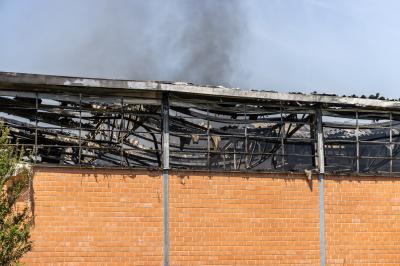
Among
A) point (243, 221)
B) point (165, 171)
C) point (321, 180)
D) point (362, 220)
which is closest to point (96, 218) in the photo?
point (165, 171)

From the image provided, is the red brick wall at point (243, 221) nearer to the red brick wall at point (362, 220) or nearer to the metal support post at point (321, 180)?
the metal support post at point (321, 180)

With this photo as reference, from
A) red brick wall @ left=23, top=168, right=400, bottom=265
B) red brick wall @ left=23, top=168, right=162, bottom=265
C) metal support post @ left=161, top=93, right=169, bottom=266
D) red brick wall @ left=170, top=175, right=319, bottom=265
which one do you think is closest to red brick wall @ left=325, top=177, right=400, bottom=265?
red brick wall @ left=23, top=168, right=400, bottom=265

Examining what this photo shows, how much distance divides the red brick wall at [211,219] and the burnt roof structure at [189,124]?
14.9 inches

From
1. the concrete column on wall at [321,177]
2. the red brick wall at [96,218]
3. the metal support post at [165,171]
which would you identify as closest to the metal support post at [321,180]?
the concrete column on wall at [321,177]

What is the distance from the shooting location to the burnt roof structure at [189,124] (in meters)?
10.3

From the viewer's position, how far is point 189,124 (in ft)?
37.1

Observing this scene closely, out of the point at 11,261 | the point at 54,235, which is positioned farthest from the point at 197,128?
the point at 11,261

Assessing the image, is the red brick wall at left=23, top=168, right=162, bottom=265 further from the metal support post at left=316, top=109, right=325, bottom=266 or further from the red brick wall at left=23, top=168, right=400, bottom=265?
the metal support post at left=316, top=109, right=325, bottom=266

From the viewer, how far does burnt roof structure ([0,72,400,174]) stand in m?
10.3

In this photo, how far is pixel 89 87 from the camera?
10.1 metres

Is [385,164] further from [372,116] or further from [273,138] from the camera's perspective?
[273,138]

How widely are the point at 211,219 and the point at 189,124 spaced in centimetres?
189

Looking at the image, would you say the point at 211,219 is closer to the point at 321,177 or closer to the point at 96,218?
the point at 96,218

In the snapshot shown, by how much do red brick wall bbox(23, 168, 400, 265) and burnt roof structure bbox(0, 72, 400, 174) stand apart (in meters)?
0.38
